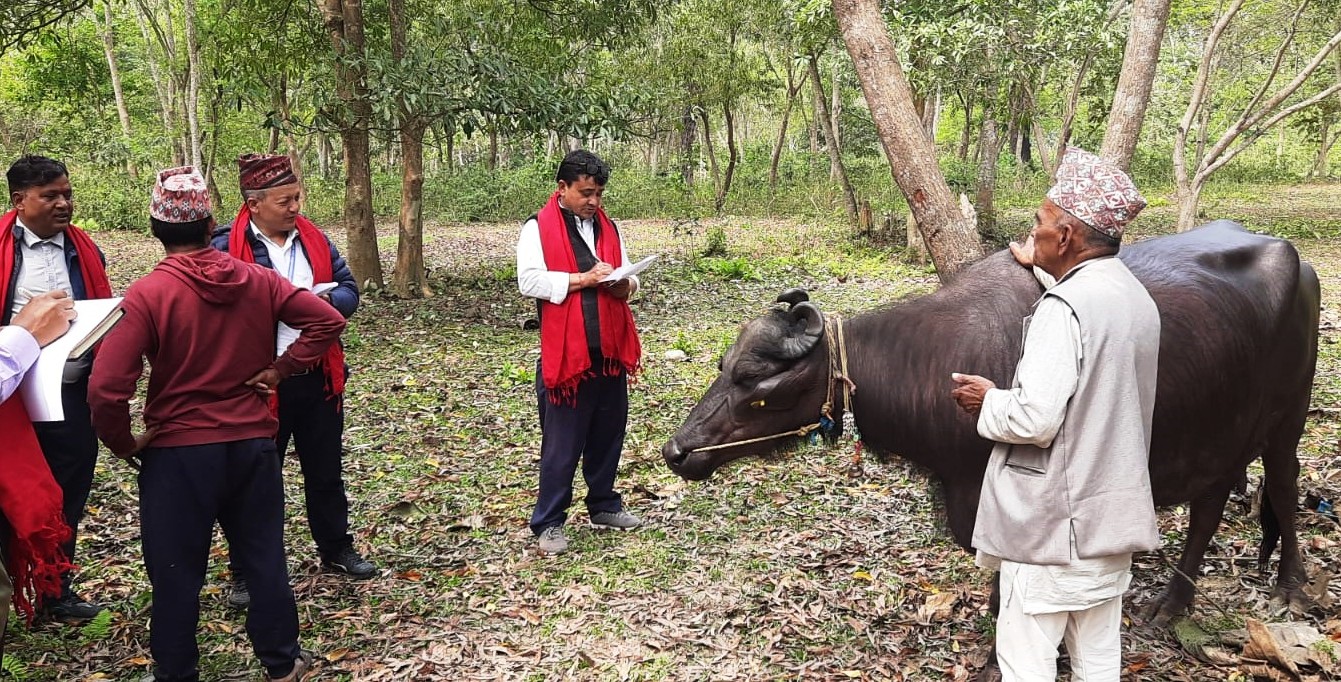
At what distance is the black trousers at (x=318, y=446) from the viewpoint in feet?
14.7

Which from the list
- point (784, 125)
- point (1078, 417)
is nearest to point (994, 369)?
point (1078, 417)

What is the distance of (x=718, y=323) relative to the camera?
10945 millimetres

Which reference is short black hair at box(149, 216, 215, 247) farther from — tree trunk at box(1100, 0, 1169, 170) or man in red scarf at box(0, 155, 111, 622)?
tree trunk at box(1100, 0, 1169, 170)

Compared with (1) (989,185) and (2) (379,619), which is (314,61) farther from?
(1) (989,185)

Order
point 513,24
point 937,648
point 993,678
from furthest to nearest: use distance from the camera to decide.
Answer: point 513,24, point 937,648, point 993,678

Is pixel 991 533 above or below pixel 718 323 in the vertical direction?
above

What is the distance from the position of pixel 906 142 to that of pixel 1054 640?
10.2 ft

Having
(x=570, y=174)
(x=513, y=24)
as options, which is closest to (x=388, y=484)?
(x=570, y=174)

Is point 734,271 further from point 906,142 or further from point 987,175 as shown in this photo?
point 906,142

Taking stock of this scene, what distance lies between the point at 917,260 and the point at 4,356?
542 inches

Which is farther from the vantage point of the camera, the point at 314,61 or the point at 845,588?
the point at 314,61

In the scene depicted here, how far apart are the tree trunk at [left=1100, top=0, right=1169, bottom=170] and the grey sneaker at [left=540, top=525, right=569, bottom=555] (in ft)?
12.8

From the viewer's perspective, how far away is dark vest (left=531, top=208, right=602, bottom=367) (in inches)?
196

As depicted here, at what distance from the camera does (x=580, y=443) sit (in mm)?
5148
